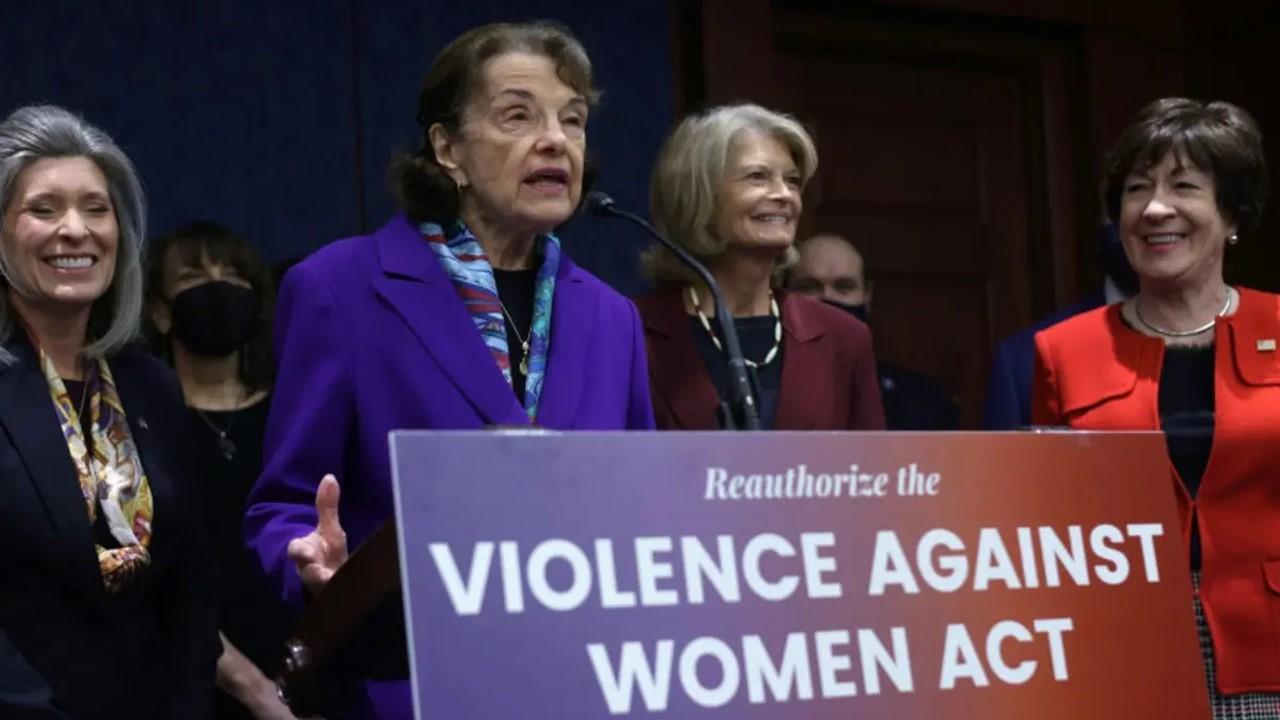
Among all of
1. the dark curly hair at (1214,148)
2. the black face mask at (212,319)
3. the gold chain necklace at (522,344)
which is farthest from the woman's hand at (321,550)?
the black face mask at (212,319)

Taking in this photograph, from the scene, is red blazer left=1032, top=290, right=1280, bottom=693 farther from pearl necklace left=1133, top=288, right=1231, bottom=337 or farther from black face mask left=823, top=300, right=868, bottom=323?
black face mask left=823, top=300, right=868, bottom=323

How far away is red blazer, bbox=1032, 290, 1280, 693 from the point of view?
264 cm

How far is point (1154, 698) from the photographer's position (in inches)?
72.0

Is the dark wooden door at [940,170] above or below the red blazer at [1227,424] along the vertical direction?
above

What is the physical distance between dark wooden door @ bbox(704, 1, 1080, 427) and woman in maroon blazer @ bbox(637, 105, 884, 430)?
4.90 ft

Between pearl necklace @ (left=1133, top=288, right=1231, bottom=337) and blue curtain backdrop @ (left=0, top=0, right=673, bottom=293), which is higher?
blue curtain backdrop @ (left=0, top=0, right=673, bottom=293)

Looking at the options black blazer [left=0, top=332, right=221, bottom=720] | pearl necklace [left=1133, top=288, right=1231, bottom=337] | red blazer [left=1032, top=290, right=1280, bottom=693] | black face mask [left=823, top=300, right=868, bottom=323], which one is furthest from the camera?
black face mask [left=823, top=300, right=868, bottom=323]

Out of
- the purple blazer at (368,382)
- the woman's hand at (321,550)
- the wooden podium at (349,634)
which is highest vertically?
the purple blazer at (368,382)

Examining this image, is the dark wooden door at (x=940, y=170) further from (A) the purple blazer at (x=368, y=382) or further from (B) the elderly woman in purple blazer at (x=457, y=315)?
(A) the purple blazer at (x=368, y=382)

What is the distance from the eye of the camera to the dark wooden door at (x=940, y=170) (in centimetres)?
508

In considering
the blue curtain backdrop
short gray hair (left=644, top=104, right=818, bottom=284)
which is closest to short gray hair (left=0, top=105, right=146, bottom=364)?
short gray hair (left=644, top=104, right=818, bottom=284)

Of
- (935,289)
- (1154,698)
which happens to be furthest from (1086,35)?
(1154,698)

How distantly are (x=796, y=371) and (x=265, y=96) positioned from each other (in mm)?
1630

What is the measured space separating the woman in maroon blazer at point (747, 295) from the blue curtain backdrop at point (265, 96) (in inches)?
42.3
